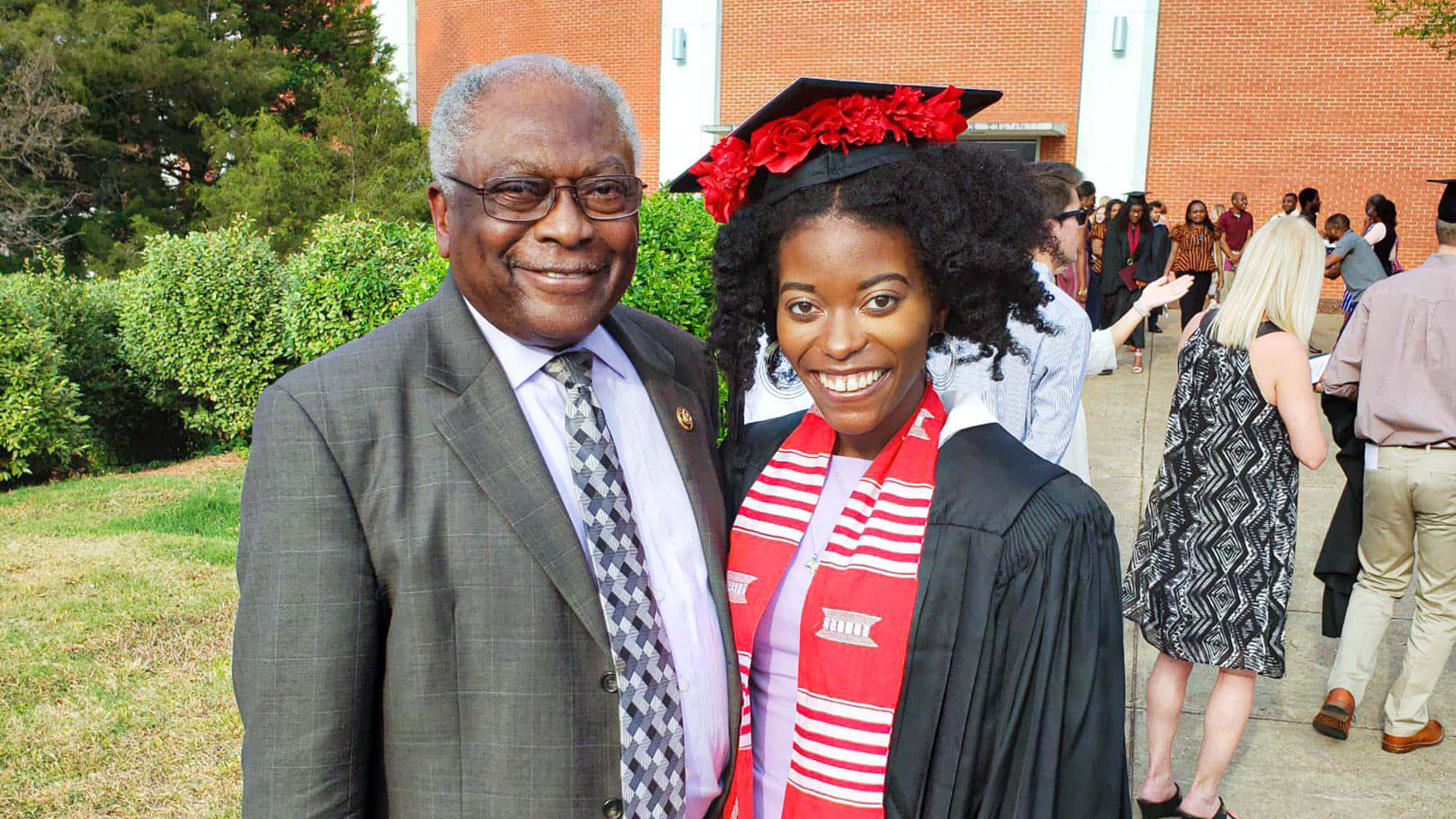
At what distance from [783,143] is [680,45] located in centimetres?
2108

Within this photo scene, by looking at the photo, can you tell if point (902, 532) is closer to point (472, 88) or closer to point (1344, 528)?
point (472, 88)

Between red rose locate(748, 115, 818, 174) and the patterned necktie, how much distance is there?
1.89 feet

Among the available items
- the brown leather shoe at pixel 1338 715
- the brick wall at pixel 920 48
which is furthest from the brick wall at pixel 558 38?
the brown leather shoe at pixel 1338 715

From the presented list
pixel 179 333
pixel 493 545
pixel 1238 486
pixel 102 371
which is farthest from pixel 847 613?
pixel 102 371

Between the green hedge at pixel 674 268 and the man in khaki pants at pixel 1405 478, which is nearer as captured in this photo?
the man in khaki pants at pixel 1405 478

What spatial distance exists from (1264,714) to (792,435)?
3.55 metres

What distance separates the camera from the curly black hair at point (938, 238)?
6.61ft

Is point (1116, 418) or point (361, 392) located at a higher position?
point (361, 392)

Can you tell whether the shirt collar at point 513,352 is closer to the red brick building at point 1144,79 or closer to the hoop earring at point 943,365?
the hoop earring at point 943,365

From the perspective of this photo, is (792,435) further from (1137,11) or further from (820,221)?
(1137,11)

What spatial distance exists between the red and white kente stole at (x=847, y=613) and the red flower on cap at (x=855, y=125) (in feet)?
1.64

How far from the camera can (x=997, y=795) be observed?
1.82m

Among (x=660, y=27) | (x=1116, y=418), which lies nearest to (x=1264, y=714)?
(x=1116, y=418)

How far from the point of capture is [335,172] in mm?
18906
